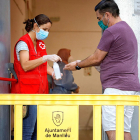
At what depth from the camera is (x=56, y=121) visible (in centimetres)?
142

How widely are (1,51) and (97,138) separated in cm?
108

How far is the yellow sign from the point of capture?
142cm

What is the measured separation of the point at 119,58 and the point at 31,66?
72 centimetres

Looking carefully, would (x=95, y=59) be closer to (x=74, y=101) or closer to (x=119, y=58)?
(x=119, y=58)

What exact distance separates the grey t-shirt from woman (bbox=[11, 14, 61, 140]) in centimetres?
46

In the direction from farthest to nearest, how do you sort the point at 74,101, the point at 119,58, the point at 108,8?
the point at 108,8 < the point at 119,58 < the point at 74,101

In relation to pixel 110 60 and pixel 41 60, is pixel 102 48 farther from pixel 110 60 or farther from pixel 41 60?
pixel 41 60

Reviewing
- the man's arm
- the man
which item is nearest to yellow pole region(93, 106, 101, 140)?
the man

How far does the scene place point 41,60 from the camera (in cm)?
189

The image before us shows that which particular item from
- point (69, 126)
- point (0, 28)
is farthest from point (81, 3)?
point (69, 126)

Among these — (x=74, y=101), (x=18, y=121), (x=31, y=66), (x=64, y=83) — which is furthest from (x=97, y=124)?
(x=64, y=83)

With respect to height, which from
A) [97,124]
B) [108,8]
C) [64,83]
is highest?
[108,8]

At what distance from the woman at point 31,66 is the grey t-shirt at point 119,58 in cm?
46

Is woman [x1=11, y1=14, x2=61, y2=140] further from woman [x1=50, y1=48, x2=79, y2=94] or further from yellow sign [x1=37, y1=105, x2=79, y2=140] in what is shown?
yellow sign [x1=37, y1=105, x2=79, y2=140]
